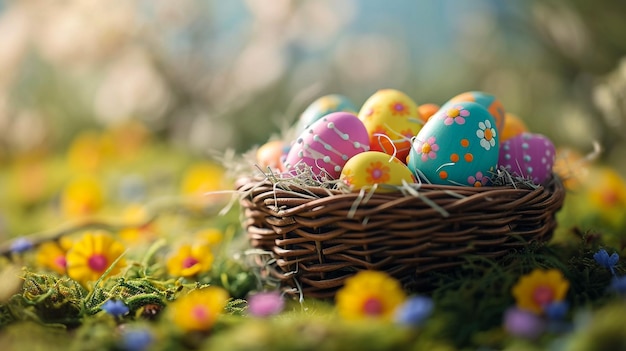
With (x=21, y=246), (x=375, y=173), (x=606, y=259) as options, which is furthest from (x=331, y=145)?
(x=21, y=246)

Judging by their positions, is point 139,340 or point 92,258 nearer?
point 139,340

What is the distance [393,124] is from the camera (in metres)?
1.43

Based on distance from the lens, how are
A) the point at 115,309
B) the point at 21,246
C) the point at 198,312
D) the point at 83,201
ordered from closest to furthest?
the point at 198,312
the point at 115,309
the point at 21,246
the point at 83,201

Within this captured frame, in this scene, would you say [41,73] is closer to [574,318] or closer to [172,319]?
[172,319]

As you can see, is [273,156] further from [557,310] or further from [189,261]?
[557,310]

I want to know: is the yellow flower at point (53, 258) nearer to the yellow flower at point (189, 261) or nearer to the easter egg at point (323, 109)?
the yellow flower at point (189, 261)

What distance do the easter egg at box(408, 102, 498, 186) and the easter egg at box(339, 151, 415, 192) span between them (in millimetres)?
65

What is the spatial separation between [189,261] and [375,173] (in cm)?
56

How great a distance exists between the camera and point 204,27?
137 inches

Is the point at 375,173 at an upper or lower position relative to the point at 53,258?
upper

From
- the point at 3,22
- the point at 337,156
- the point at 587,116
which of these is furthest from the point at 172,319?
the point at 3,22

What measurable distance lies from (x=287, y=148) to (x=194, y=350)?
0.66m

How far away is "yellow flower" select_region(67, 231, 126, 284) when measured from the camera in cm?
149

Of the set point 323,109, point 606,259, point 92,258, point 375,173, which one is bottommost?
point 606,259
